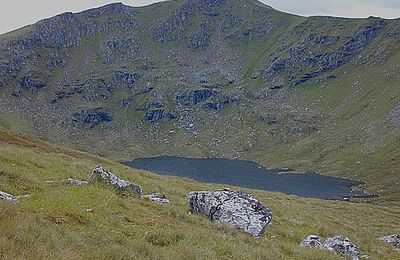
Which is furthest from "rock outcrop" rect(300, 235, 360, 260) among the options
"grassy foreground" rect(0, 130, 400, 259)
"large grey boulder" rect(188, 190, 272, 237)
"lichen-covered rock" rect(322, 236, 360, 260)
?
"grassy foreground" rect(0, 130, 400, 259)

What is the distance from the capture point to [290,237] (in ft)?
86.1

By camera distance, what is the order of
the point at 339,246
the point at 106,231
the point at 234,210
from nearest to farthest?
the point at 106,231 → the point at 234,210 → the point at 339,246

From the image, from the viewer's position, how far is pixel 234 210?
840 inches

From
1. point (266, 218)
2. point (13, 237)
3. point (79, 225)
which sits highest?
point (13, 237)

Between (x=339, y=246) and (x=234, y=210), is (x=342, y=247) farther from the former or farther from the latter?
(x=234, y=210)

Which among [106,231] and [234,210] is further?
[234,210]

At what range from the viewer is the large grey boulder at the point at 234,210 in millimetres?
20672

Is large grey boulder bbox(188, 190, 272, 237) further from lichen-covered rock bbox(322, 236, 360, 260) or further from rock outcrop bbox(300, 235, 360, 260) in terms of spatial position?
lichen-covered rock bbox(322, 236, 360, 260)

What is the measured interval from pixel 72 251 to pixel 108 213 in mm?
5434

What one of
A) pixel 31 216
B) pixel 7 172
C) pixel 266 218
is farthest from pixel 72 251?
pixel 7 172

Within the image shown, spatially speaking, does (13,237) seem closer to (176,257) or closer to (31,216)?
(31,216)

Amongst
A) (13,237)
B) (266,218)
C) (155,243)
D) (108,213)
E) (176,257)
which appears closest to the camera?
(13,237)

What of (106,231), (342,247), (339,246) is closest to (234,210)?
(339,246)

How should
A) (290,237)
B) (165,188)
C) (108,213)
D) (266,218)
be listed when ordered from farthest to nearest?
1. (165,188)
2. (290,237)
3. (266,218)
4. (108,213)
